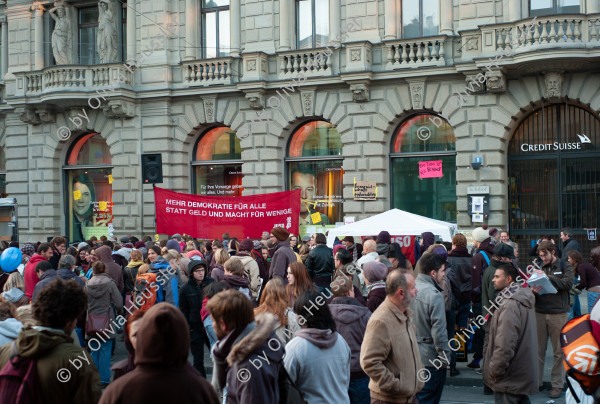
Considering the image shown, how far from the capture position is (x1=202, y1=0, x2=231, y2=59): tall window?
2286 cm

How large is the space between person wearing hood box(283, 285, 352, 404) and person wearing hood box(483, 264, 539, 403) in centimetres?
172

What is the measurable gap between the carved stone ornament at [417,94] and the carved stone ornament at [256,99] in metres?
4.69

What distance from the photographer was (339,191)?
2111cm

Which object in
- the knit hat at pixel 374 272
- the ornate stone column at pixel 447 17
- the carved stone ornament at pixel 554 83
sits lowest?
the knit hat at pixel 374 272

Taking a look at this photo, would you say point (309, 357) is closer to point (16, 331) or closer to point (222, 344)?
point (222, 344)

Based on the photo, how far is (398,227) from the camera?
13680 millimetres

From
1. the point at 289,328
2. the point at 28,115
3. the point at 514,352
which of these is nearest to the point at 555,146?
the point at 514,352

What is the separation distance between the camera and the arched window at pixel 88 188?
2438cm

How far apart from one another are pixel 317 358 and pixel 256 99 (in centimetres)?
1693

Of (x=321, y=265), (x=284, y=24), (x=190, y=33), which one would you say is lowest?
(x=321, y=265)

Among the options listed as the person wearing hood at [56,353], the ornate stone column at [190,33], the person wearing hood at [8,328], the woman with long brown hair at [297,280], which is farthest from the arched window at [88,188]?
the person wearing hood at [56,353]

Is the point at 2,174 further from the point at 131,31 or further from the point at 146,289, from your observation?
the point at 146,289

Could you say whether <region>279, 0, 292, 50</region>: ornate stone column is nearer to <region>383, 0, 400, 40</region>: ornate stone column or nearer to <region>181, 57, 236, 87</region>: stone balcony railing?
<region>181, 57, 236, 87</region>: stone balcony railing

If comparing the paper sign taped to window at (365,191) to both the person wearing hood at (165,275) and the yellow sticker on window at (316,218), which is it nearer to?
the yellow sticker on window at (316,218)
